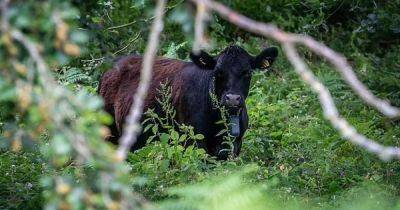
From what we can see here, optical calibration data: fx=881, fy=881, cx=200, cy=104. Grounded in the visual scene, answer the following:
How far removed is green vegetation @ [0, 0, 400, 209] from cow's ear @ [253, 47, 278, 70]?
0.77m

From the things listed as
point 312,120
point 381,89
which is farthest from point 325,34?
point 312,120

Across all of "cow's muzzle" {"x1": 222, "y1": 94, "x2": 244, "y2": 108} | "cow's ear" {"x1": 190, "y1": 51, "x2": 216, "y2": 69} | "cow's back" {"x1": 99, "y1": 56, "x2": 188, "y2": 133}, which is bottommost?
"cow's back" {"x1": 99, "y1": 56, "x2": 188, "y2": 133}

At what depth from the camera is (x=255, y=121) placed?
41.3 ft

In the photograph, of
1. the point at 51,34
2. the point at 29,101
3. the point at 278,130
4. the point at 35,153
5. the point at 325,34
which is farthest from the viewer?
the point at 325,34

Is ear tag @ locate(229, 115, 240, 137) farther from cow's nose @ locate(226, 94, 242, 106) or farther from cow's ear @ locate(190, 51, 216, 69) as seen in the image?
cow's ear @ locate(190, 51, 216, 69)

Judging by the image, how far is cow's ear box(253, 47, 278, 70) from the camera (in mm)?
11156

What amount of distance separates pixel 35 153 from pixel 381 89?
23.7 feet

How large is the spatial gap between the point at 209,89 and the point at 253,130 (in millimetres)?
1407

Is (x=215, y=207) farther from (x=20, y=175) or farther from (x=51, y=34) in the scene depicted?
(x=20, y=175)

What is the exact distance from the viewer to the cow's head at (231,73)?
1045 cm

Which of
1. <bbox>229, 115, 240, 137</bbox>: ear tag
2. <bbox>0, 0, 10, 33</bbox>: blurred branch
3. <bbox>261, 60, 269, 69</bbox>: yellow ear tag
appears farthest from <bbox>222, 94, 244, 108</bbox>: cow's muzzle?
<bbox>0, 0, 10, 33</bbox>: blurred branch

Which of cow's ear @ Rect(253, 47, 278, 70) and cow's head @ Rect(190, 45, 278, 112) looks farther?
cow's ear @ Rect(253, 47, 278, 70)

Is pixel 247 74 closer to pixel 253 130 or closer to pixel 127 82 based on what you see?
pixel 253 130

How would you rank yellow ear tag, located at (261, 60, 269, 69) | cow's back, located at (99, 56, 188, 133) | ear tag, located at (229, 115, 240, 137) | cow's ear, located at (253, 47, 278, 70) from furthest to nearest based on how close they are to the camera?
cow's back, located at (99, 56, 188, 133) < yellow ear tag, located at (261, 60, 269, 69) < cow's ear, located at (253, 47, 278, 70) < ear tag, located at (229, 115, 240, 137)
